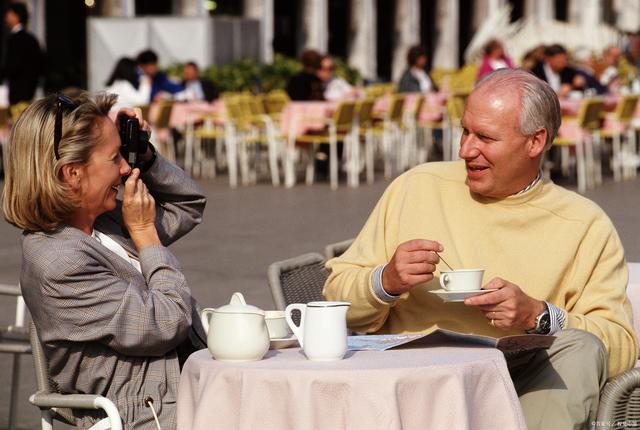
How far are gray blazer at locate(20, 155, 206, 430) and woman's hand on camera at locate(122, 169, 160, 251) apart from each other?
5cm

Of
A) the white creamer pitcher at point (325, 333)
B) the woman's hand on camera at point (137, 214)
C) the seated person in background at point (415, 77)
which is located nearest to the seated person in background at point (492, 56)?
the seated person in background at point (415, 77)

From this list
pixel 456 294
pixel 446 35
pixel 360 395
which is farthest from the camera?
pixel 446 35

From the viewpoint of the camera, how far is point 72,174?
11.1ft

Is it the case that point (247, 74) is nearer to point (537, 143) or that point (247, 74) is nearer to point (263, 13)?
point (263, 13)

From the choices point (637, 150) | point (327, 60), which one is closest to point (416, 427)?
point (327, 60)

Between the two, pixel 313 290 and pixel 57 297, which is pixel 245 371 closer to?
pixel 57 297

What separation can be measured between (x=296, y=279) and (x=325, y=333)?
1293 millimetres

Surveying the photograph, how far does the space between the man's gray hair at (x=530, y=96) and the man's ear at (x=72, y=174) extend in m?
1.06

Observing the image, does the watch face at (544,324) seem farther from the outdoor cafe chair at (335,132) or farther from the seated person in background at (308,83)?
the seated person in background at (308,83)

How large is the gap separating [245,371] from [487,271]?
3.19ft

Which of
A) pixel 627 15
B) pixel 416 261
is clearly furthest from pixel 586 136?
pixel 627 15

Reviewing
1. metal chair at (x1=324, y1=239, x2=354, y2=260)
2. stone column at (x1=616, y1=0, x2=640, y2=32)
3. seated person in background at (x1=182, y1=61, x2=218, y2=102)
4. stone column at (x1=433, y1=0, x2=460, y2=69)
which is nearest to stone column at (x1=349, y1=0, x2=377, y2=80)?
stone column at (x1=433, y1=0, x2=460, y2=69)

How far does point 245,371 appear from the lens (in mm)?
2842

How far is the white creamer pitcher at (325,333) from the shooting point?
293 centimetres
